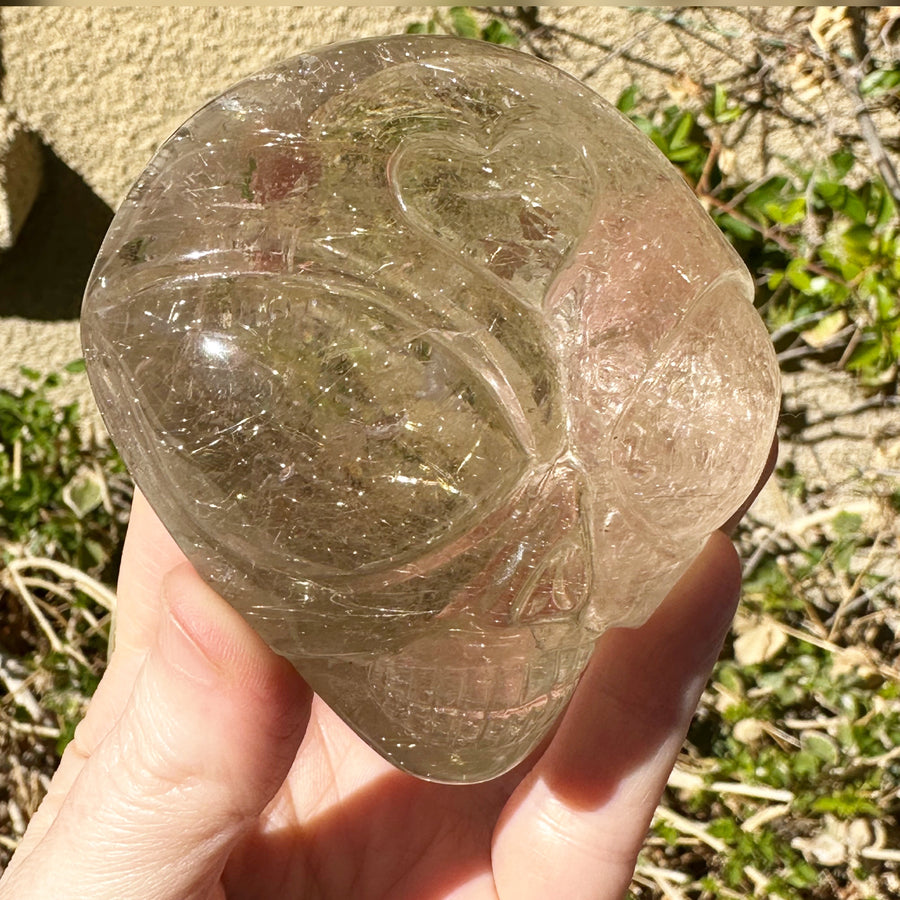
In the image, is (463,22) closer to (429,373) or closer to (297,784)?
(429,373)

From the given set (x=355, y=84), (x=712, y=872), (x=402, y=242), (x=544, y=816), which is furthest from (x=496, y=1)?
(x=712, y=872)

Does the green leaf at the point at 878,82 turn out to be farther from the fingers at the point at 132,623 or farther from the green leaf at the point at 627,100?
the fingers at the point at 132,623

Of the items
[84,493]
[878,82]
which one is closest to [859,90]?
[878,82]

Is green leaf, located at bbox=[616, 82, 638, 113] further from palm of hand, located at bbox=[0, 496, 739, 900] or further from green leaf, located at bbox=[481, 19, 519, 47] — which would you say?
Result: palm of hand, located at bbox=[0, 496, 739, 900]

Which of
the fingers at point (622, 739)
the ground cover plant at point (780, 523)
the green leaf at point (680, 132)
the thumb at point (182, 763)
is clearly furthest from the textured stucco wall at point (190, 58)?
the thumb at point (182, 763)

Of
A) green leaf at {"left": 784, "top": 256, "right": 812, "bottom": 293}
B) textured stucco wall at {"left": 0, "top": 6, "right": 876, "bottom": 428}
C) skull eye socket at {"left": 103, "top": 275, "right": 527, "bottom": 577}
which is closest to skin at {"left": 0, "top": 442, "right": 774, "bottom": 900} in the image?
skull eye socket at {"left": 103, "top": 275, "right": 527, "bottom": 577}

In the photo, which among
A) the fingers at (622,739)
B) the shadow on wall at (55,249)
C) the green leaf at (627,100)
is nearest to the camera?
the fingers at (622,739)
